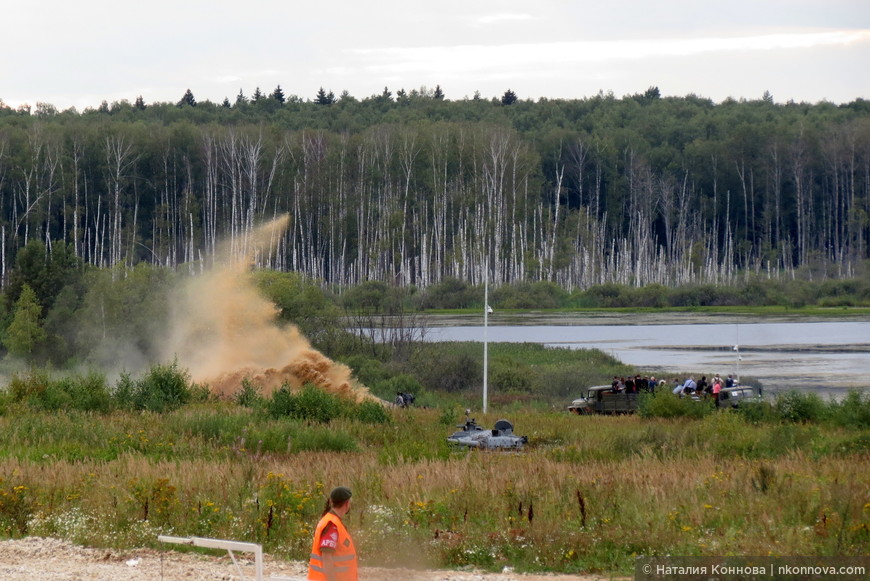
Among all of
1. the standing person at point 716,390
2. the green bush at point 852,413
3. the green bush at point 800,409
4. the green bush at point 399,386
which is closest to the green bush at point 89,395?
the green bush at point 399,386

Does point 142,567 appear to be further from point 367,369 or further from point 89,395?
point 367,369

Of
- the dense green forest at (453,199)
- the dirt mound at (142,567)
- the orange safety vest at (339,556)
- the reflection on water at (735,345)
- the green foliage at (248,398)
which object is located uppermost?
the dense green forest at (453,199)

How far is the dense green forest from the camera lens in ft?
320

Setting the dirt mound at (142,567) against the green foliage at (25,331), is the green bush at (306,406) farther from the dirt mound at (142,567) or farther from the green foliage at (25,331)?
the green foliage at (25,331)

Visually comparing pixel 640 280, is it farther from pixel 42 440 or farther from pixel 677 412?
pixel 42 440

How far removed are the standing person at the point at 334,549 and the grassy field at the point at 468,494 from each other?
3.93 meters

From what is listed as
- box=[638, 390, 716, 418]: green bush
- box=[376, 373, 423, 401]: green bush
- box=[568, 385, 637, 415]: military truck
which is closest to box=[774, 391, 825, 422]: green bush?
box=[638, 390, 716, 418]: green bush

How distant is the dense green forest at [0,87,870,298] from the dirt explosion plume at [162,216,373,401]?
3332 cm

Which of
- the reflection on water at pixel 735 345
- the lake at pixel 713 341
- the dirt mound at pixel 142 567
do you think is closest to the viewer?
the dirt mound at pixel 142 567

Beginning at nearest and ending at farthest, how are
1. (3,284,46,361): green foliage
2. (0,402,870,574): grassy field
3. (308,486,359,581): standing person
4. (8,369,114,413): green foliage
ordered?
(308,486,359,581): standing person < (0,402,870,574): grassy field < (8,369,114,413): green foliage < (3,284,46,361): green foliage

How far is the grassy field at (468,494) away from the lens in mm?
14422

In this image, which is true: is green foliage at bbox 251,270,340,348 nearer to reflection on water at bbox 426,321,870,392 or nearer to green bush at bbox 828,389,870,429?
reflection on water at bbox 426,321,870,392

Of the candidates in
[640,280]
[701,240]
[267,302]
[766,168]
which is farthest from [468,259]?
[267,302]

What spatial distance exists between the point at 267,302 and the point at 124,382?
1790cm
